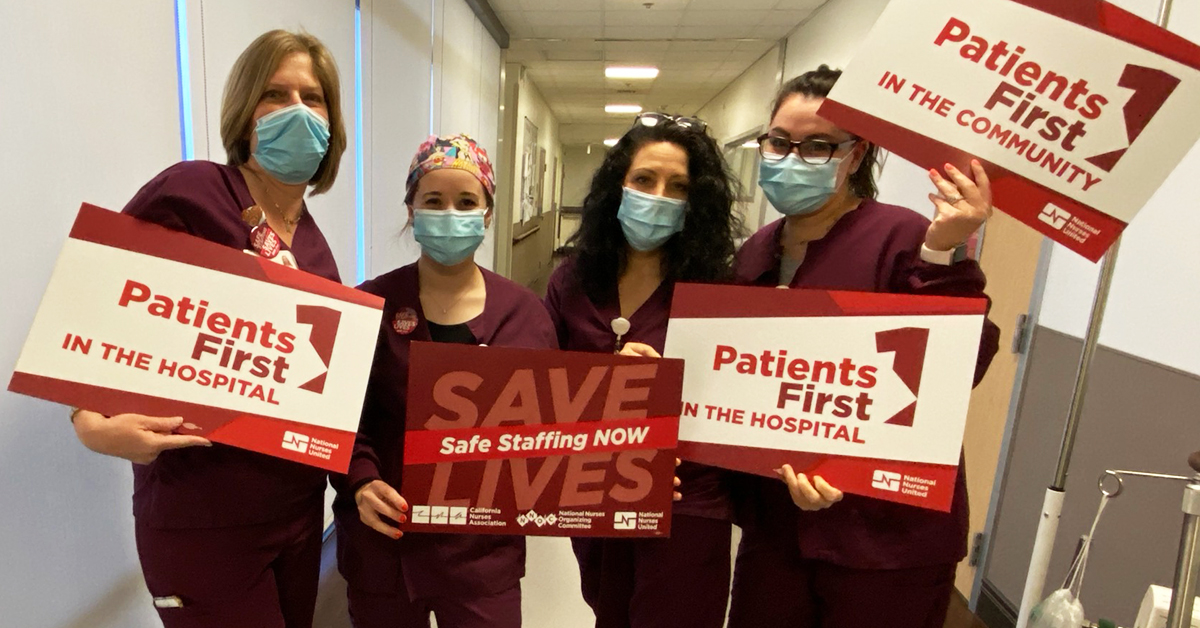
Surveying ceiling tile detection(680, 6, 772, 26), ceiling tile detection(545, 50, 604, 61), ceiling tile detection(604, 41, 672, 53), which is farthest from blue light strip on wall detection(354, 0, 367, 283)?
ceiling tile detection(545, 50, 604, 61)

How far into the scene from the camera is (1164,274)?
1.66 meters

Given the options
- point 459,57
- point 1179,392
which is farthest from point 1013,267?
point 459,57

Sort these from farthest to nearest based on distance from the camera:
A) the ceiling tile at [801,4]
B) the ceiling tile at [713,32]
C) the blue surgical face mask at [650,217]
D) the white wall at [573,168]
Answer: the white wall at [573,168] → the ceiling tile at [713,32] → the ceiling tile at [801,4] → the blue surgical face mask at [650,217]

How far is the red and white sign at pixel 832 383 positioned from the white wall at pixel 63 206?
1.36 m

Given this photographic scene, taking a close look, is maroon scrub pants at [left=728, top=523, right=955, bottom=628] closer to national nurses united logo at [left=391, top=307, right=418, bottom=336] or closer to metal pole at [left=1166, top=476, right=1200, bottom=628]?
metal pole at [left=1166, top=476, right=1200, bottom=628]

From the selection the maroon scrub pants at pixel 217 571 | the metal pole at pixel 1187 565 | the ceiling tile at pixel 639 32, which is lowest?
the maroon scrub pants at pixel 217 571

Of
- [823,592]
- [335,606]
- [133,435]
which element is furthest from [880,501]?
[335,606]

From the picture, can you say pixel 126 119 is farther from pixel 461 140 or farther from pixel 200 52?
pixel 461 140

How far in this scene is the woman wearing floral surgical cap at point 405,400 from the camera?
117 cm

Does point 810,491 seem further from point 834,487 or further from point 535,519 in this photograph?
point 535,519

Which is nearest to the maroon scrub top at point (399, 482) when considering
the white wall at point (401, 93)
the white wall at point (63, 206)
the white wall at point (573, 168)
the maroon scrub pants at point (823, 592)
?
the maroon scrub pants at point (823, 592)

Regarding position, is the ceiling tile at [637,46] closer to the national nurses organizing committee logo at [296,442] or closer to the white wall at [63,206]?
the white wall at [63,206]

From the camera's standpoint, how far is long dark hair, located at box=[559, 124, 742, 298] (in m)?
1.34

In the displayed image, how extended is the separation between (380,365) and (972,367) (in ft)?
3.55
